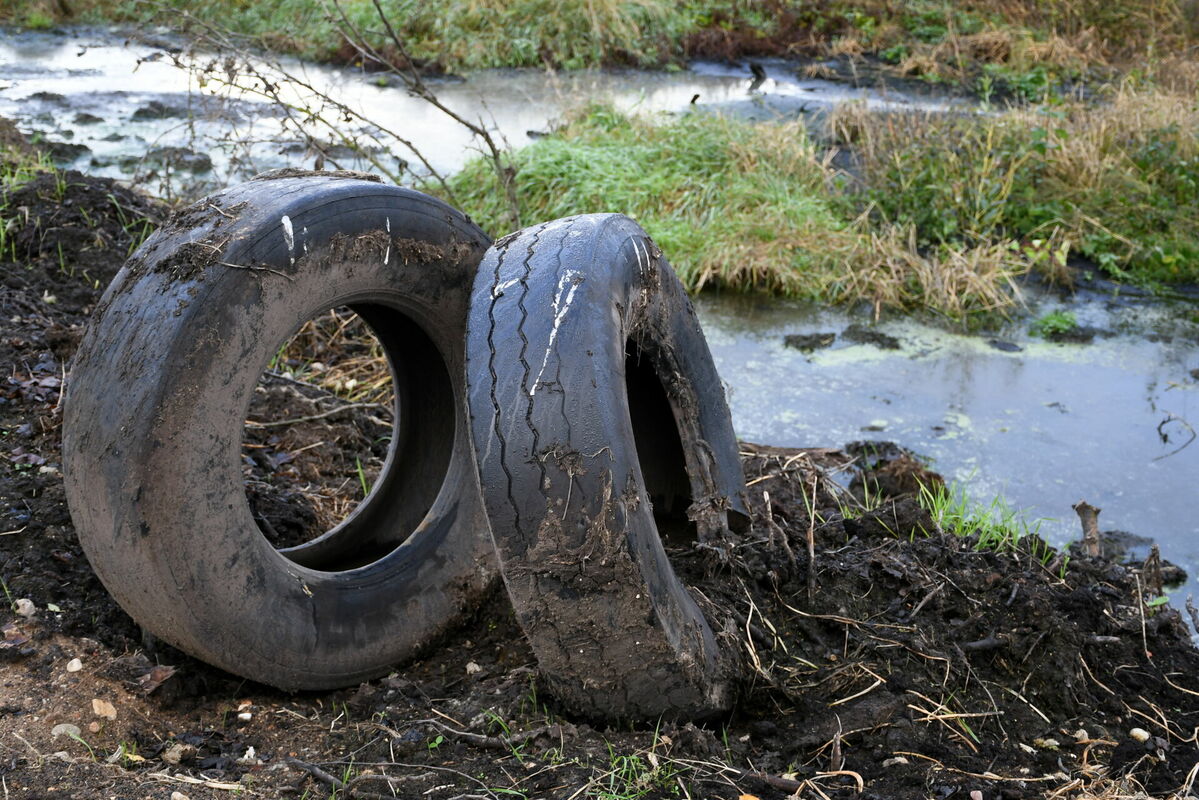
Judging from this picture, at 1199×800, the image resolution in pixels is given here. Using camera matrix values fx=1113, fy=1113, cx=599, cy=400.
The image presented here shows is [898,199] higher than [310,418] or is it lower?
higher

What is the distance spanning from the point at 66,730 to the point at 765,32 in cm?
1326

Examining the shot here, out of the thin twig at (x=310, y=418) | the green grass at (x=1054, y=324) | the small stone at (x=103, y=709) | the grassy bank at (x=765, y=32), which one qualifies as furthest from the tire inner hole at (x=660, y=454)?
the grassy bank at (x=765, y=32)

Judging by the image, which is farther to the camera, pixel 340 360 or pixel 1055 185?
pixel 1055 185

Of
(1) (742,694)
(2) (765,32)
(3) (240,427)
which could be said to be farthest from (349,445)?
(2) (765,32)

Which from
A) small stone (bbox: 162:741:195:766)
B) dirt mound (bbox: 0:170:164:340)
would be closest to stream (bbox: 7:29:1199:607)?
dirt mound (bbox: 0:170:164:340)

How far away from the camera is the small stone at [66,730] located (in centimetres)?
249

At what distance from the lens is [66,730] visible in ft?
8.21

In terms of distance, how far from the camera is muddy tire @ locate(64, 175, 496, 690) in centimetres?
254

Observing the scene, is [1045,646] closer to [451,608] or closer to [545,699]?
[545,699]

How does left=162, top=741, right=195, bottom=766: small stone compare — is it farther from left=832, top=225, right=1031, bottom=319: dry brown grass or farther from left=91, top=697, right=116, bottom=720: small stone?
left=832, top=225, right=1031, bottom=319: dry brown grass

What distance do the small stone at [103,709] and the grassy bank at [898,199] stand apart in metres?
4.83

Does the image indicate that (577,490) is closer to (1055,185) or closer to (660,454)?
(660,454)

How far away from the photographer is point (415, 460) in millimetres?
3555

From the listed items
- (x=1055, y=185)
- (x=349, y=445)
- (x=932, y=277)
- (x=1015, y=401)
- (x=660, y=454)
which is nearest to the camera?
(x=660, y=454)
